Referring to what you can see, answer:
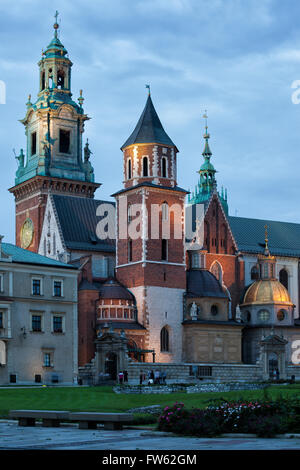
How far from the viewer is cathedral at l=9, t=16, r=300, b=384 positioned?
3145 inches

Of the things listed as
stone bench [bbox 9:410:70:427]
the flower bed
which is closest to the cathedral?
stone bench [bbox 9:410:70:427]

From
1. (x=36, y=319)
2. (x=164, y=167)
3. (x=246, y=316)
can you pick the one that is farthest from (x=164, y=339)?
(x=164, y=167)

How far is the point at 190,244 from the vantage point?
8806cm

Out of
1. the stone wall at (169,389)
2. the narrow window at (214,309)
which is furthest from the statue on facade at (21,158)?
the stone wall at (169,389)

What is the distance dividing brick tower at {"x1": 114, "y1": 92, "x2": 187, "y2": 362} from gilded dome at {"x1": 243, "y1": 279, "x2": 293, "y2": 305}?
10083 millimetres

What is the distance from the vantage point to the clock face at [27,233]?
316ft

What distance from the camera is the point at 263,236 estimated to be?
3898 inches

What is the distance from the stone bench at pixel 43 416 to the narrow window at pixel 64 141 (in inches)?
3030

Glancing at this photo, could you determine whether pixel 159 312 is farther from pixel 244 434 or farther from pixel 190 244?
pixel 244 434

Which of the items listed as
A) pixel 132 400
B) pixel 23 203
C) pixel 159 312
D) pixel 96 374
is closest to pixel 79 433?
pixel 132 400

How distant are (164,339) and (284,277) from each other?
921 inches

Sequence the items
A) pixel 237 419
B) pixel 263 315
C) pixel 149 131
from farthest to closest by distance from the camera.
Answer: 1. pixel 263 315
2. pixel 149 131
3. pixel 237 419

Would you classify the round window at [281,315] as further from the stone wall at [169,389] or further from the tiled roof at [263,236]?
the stone wall at [169,389]

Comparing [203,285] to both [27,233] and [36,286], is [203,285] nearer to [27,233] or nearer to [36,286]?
[36,286]
